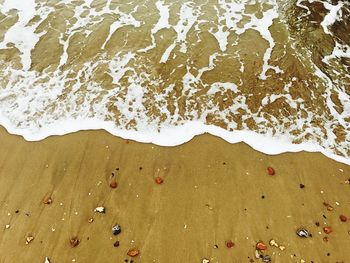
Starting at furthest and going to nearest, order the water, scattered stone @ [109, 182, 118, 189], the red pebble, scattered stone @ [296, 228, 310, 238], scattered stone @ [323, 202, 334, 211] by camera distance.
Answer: the water
the red pebble
scattered stone @ [109, 182, 118, 189]
scattered stone @ [323, 202, 334, 211]
scattered stone @ [296, 228, 310, 238]

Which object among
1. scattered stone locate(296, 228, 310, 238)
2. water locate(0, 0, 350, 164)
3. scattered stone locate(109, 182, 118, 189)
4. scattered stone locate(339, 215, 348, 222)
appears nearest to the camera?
scattered stone locate(296, 228, 310, 238)

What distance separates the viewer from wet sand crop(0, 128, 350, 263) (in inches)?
160

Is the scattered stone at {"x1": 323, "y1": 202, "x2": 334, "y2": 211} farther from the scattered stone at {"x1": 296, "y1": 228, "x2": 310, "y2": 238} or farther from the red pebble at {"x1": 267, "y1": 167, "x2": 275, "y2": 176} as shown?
the red pebble at {"x1": 267, "y1": 167, "x2": 275, "y2": 176}

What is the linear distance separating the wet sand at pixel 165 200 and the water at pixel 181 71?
33cm

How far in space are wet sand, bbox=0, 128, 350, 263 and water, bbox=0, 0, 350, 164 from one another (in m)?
0.33

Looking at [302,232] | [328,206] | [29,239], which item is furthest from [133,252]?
[328,206]

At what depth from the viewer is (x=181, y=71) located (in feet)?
21.1

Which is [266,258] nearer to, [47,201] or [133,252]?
[133,252]

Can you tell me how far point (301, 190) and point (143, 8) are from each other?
568 cm

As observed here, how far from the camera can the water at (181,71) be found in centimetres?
549

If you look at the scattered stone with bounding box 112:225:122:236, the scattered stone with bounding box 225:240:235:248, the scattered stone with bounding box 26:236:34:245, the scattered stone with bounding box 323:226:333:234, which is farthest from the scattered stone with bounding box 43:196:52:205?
the scattered stone with bounding box 323:226:333:234

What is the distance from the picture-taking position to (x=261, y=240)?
4.16 meters

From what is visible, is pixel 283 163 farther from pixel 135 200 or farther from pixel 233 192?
pixel 135 200

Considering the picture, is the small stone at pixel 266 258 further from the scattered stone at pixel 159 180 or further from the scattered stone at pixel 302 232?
the scattered stone at pixel 159 180
